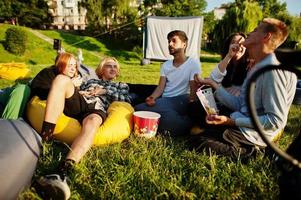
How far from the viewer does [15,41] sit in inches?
791

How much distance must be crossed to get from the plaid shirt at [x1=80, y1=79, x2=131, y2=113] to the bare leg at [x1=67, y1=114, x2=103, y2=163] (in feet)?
2.45

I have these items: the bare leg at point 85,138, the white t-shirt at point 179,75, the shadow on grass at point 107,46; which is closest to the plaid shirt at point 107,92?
the white t-shirt at point 179,75

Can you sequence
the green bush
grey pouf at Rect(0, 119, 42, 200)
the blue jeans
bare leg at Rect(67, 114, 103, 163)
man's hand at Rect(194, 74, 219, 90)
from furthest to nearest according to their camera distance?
the green bush, the blue jeans, man's hand at Rect(194, 74, 219, 90), bare leg at Rect(67, 114, 103, 163), grey pouf at Rect(0, 119, 42, 200)

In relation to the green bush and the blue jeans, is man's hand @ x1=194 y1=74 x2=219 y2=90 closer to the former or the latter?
the blue jeans

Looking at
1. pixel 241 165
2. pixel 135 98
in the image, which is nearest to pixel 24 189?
pixel 241 165

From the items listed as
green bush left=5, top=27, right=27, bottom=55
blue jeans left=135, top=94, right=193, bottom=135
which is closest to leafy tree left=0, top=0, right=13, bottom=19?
green bush left=5, top=27, right=27, bottom=55

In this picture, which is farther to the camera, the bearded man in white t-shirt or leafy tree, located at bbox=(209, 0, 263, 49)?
leafy tree, located at bbox=(209, 0, 263, 49)

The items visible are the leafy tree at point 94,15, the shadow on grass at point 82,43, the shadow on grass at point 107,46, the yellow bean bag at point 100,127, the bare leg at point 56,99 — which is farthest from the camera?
the leafy tree at point 94,15

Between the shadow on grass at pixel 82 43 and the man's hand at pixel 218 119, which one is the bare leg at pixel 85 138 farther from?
the shadow on grass at pixel 82 43

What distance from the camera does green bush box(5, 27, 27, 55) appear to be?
65.4 feet

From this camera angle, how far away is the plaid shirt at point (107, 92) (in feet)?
13.8

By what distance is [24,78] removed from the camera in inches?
271

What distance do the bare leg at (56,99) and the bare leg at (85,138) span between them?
0.28 m

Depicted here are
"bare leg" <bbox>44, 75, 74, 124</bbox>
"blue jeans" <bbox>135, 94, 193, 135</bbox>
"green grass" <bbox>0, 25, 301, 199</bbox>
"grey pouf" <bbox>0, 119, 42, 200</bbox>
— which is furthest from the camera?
"blue jeans" <bbox>135, 94, 193, 135</bbox>
